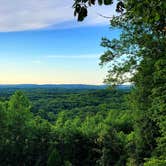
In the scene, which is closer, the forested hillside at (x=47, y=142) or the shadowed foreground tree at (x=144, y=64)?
A: the shadowed foreground tree at (x=144, y=64)

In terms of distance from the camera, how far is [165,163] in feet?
51.7

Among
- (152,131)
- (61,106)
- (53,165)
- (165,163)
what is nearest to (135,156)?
(152,131)

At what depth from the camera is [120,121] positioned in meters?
63.4

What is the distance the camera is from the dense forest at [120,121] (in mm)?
16938

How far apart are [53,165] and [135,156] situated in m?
11.5

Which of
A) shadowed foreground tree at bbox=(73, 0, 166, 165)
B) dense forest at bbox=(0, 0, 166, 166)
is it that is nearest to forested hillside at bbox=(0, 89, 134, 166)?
dense forest at bbox=(0, 0, 166, 166)

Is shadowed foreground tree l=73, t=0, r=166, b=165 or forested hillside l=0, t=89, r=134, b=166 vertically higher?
shadowed foreground tree l=73, t=0, r=166, b=165

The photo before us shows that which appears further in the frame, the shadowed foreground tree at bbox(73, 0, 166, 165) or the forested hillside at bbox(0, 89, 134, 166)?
the forested hillside at bbox(0, 89, 134, 166)

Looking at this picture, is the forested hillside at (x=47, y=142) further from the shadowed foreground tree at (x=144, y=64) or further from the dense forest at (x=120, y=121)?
the shadowed foreground tree at (x=144, y=64)

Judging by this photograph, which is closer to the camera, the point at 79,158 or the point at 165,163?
the point at 165,163

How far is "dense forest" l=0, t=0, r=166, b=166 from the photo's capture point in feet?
55.6

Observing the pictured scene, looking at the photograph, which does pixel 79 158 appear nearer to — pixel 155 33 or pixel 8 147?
pixel 8 147

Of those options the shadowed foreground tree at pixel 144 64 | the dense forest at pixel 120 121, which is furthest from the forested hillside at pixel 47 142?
the shadowed foreground tree at pixel 144 64

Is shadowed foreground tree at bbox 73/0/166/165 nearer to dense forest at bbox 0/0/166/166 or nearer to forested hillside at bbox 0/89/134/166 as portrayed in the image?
dense forest at bbox 0/0/166/166
